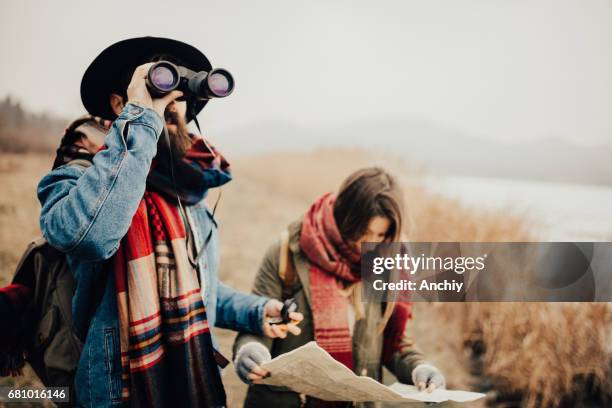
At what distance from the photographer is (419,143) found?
3318 millimetres

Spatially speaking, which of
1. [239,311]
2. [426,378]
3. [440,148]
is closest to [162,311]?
[239,311]

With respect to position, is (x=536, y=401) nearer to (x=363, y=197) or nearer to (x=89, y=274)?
(x=363, y=197)

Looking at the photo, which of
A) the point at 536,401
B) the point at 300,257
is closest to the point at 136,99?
the point at 300,257

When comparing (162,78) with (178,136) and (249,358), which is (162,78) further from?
(249,358)

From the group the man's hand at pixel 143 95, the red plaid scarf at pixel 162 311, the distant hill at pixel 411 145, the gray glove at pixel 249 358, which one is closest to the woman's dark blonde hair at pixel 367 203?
the gray glove at pixel 249 358

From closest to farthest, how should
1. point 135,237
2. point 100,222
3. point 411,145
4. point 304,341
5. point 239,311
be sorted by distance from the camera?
point 100,222
point 135,237
point 239,311
point 304,341
point 411,145

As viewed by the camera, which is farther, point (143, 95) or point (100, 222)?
point (143, 95)

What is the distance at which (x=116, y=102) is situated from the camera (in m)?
1.15

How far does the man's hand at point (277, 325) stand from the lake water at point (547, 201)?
65.3 inches

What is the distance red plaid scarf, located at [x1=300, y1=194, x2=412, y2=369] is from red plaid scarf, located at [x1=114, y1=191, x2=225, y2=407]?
0.43 m

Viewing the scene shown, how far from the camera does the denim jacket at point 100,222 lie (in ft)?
2.78

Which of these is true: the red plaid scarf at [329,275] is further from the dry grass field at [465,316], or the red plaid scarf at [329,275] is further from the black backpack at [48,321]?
the black backpack at [48,321]

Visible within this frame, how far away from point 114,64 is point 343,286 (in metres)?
0.94

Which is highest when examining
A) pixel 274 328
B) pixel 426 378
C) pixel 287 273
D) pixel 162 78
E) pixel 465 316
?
pixel 162 78
